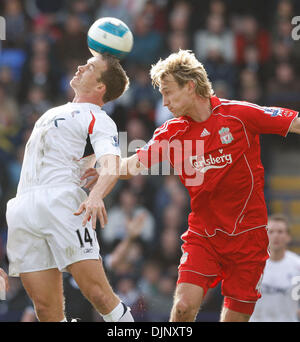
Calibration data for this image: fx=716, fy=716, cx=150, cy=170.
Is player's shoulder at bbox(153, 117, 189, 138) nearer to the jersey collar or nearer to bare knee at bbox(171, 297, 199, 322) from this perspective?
the jersey collar

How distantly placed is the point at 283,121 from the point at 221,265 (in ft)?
4.06

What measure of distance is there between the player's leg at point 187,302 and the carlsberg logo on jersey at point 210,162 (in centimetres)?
90

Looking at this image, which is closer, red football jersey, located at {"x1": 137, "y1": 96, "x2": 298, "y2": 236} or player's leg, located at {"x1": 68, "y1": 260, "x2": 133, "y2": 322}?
player's leg, located at {"x1": 68, "y1": 260, "x2": 133, "y2": 322}

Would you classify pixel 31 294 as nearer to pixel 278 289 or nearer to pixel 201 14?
pixel 278 289

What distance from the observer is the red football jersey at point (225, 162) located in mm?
5480

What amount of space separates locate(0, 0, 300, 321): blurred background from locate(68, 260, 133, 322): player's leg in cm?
366

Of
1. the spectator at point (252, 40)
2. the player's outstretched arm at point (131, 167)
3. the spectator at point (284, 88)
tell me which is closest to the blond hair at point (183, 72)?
the player's outstretched arm at point (131, 167)

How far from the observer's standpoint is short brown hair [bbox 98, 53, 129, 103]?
5426 millimetres

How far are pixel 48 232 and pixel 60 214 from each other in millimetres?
149

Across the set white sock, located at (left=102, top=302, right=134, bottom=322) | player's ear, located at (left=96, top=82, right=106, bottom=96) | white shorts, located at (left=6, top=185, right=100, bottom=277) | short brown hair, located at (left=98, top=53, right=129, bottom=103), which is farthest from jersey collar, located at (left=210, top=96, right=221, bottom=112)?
white sock, located at (left=102, top=302, right=134, bottom=322)

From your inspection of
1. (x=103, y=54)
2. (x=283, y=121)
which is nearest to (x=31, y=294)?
(x=103, y=54)

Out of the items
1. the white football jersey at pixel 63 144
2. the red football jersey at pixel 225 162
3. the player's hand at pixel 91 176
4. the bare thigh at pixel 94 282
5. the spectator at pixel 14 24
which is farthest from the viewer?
the spectator at pixel 14 24

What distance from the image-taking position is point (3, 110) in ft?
34.6

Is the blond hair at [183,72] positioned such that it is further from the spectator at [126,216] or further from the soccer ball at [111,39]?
the spectator at [126,216]
